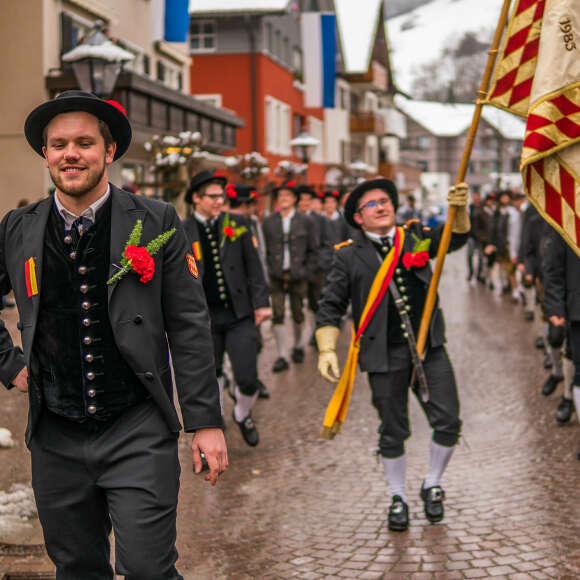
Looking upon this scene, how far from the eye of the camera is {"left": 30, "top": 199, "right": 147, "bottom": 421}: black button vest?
332cm

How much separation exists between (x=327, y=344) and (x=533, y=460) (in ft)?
7.16

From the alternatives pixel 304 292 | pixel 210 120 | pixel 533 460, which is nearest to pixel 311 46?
pixel 210 120

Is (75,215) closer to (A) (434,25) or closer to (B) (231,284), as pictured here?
(B) (231,284)

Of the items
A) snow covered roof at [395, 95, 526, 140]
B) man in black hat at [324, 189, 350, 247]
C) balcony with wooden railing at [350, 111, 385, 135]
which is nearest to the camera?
man in black hat at [324, 189, 350, 247]

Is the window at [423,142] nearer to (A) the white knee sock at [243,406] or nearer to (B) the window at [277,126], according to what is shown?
(B) the window at [277,126]

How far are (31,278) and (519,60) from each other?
10.5ft

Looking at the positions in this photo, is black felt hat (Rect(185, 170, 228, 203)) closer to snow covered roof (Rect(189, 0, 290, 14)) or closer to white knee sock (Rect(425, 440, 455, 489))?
white knee sock (Rect(425, 440, 455, 489))

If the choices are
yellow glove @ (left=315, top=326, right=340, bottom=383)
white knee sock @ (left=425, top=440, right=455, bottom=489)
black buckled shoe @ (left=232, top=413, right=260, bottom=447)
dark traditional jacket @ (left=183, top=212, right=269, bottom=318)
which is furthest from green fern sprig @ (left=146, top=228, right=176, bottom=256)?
black buckled shoe @ (left=232, top=413, right=260, bottom=447)

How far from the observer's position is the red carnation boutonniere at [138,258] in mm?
3314

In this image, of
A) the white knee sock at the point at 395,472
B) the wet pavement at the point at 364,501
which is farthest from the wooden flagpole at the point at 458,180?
the wet pavement at the point at 364,501

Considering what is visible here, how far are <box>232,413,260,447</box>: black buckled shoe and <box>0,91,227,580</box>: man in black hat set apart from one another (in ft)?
14.4

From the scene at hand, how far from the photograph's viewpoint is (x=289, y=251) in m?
12.9

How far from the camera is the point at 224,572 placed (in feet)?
16.3

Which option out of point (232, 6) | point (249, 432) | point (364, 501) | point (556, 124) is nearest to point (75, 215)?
point (556, 124)
